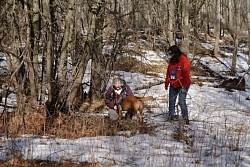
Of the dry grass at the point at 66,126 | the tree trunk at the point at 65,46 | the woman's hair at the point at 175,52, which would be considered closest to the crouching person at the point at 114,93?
the dry grass at the point at 66,126

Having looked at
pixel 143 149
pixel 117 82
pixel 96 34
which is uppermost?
pixel 96 34

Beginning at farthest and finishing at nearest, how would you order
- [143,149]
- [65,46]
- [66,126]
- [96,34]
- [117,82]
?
[96,34] → [117,82] → [65,46] → [66,126] → [143,149]

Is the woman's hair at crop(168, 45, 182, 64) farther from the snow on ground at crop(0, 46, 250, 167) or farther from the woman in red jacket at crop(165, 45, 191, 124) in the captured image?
the snow on ground at crop(0, 46, 250, 167)

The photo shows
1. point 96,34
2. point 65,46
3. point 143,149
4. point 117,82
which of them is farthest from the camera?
point 96,34

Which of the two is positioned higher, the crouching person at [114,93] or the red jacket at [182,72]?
the red jacket at [182,72]

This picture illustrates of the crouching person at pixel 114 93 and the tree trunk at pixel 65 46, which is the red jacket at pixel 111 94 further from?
the tree trunk at pixel 65 46

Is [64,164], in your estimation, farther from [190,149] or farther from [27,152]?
[190,149]

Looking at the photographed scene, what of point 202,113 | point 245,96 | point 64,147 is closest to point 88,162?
point 64,147

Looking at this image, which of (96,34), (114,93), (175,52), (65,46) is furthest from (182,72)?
(65,46)

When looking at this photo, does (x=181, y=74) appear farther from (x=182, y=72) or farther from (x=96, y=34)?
(x=96, y=34)

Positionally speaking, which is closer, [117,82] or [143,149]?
[143,149]

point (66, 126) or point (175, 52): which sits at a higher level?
point (175, 52)

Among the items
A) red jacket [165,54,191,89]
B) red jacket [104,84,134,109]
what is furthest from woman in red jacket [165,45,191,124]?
red jacket [104,84,134,109]

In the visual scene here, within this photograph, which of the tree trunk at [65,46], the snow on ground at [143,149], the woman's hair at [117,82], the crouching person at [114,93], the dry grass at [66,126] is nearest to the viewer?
the snow on ground at [143,149]
